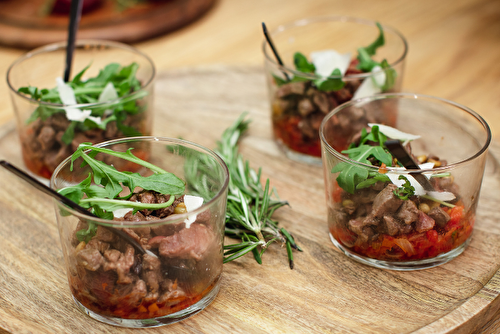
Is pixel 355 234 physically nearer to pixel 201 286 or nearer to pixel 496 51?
pixel 201 286

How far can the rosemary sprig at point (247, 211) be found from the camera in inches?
57.3

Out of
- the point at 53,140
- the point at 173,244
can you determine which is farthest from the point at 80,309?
the point at 53,140

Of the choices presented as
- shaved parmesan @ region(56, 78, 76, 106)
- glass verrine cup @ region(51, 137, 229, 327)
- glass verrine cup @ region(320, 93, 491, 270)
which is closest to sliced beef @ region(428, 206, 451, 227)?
glass verrine cup @ region(320, 93, 491, 270)

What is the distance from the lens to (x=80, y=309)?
131 cm

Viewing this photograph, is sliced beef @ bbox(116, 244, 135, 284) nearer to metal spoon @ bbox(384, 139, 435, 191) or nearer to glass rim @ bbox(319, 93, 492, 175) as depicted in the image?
glass rim @ bbox(319, 93, 492, 175)

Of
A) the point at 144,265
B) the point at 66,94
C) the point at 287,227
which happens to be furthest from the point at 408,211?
the point at 66,94

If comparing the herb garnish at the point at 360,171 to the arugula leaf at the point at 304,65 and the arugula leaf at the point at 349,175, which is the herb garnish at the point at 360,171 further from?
the arugula leaf at the point at 304,65

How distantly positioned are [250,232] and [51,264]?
0.58m

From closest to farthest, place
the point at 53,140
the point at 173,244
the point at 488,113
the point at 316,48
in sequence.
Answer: the point at 173,244, the point at 53,140, the point at 488,113, the point at 316,48

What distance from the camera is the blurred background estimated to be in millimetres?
2490

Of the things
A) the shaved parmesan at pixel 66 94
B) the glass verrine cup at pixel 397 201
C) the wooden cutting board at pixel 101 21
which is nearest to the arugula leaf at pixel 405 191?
the glass verrine cup at pixel 397 201

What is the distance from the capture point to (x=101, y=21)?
282cm

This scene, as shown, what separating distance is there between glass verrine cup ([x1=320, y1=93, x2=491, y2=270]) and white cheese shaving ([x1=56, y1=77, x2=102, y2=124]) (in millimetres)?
747

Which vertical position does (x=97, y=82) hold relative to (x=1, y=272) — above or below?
above
